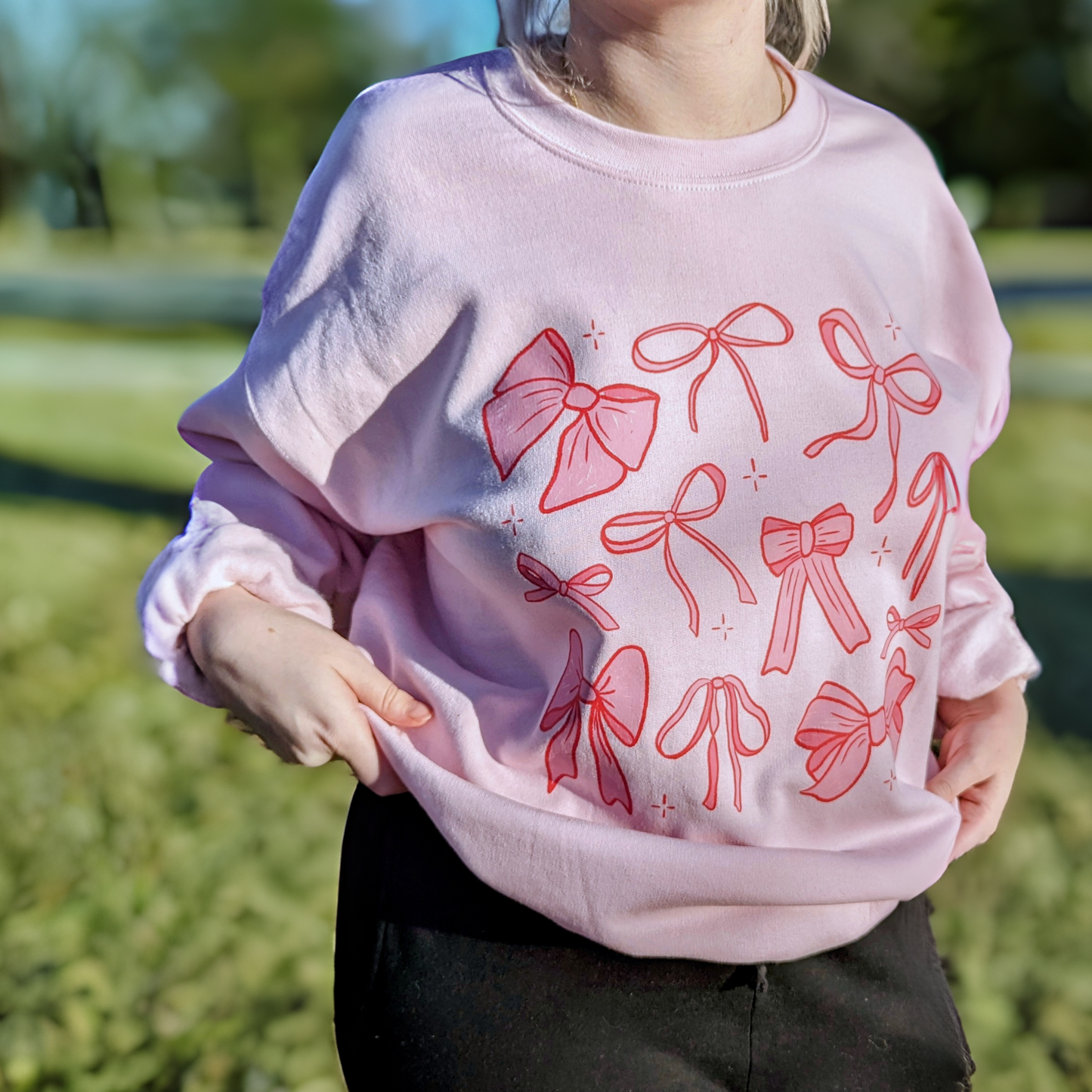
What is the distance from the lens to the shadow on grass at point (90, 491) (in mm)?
5211

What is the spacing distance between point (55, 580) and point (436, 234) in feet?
12.7

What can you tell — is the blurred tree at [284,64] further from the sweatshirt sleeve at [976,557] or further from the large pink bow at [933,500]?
the large pink bow at [933,500]

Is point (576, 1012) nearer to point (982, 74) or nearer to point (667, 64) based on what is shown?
point (667, 64)

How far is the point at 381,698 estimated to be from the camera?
1.12 m

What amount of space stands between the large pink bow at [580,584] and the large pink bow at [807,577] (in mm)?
160

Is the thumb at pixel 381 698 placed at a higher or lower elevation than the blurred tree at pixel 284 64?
higher

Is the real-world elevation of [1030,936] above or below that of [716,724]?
below

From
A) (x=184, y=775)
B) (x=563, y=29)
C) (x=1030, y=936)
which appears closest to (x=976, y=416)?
(x=563, y=29)

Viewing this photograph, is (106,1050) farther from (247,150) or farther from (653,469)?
(247,150)

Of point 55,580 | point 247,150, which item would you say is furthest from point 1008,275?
point 247,150

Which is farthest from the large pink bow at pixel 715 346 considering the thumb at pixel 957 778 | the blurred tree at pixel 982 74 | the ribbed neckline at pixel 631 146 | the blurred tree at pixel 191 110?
the blurred tree at pixel 191 110

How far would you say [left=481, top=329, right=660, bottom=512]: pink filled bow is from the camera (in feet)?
3.36

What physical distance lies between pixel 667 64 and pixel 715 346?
0.30m

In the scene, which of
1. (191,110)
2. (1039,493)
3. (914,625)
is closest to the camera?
(914,625)
